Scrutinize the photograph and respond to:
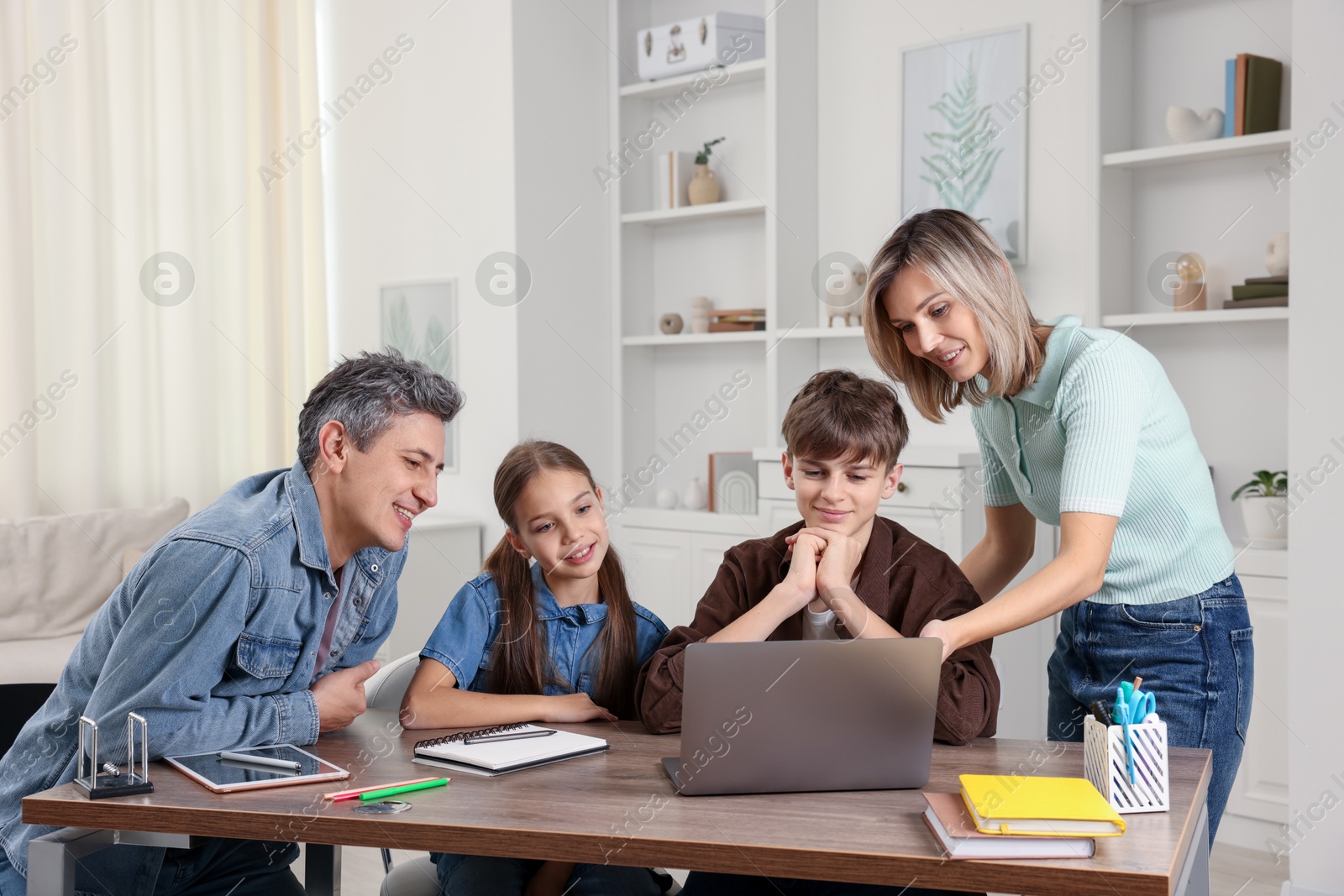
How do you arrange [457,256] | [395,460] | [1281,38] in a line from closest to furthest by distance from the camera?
[395,460], [1281,38], [457,256]

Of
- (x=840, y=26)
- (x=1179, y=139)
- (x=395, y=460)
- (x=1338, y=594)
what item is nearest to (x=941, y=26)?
(x=840, y=26)

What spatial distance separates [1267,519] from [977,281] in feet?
6.72

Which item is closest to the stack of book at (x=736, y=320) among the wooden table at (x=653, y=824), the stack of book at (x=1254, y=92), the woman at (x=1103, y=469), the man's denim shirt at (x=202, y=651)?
the stack of book at (x=1254, y=92)

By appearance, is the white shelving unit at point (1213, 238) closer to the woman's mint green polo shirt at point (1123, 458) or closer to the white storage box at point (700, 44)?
the white storage box at point (700, 44)

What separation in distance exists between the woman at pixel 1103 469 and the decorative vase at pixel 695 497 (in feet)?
8.78

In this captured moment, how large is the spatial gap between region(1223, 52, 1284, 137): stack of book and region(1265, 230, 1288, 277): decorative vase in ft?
1.03

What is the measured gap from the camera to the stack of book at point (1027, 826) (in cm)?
118

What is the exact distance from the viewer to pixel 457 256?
480 centimetres

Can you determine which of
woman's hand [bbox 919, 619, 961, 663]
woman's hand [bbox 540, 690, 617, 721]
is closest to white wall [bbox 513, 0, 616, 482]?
woman's hand [bbox 540, 690, 617, 721]

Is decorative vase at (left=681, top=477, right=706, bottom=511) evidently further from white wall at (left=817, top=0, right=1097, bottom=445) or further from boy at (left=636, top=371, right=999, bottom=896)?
boy at (left=636, top=371, right=999, bottom=896)

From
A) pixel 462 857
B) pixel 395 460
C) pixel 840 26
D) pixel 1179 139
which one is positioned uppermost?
pixel 840 26

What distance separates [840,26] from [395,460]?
3.21 meters

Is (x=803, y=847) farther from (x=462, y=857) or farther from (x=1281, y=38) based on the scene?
(x=1281, y=38)

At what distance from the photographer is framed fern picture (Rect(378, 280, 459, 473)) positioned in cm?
484
